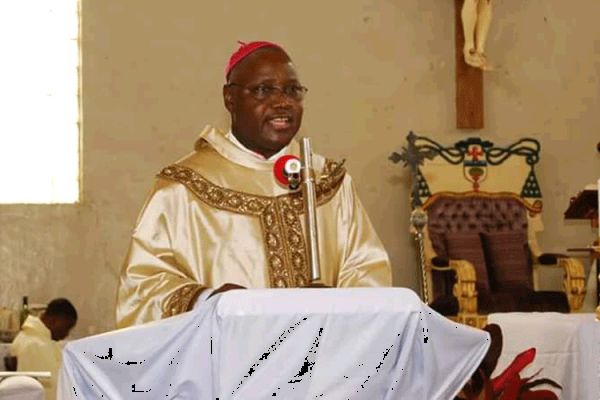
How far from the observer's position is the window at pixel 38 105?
395 inches

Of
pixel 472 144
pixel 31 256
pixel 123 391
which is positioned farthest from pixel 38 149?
pixel 123 391

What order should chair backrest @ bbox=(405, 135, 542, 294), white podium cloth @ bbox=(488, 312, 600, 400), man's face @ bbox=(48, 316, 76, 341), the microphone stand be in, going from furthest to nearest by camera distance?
chair backrest @ bbox=(405, 135, 542, 294) → man's face @ bbox=(48, 316, 76, 341) → white podium cloth @ bbox=(488, 312, 600, 400) → the microphone stand

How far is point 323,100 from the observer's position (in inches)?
407

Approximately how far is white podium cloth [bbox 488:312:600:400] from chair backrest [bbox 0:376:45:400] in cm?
216

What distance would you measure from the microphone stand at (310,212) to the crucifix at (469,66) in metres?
7.04

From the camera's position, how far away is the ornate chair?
914 centimetres

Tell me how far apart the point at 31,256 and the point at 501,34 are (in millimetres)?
3997

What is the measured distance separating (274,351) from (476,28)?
7.88 meters

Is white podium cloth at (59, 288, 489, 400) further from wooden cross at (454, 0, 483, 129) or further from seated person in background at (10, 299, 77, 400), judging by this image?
wooden cross at (454, 0, 483, 129)

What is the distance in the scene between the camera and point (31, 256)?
32.7ft

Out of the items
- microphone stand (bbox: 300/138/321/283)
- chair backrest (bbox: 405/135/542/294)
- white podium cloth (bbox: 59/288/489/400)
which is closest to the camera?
white podium cloth (bbox: 59/288/489/400)

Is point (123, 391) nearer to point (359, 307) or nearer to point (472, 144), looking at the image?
point (359, 307)

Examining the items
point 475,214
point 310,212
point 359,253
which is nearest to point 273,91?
point 359,253

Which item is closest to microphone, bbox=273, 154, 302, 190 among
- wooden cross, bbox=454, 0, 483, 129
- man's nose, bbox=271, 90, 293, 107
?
man's nose, bbox=271, 90, 293, 107
